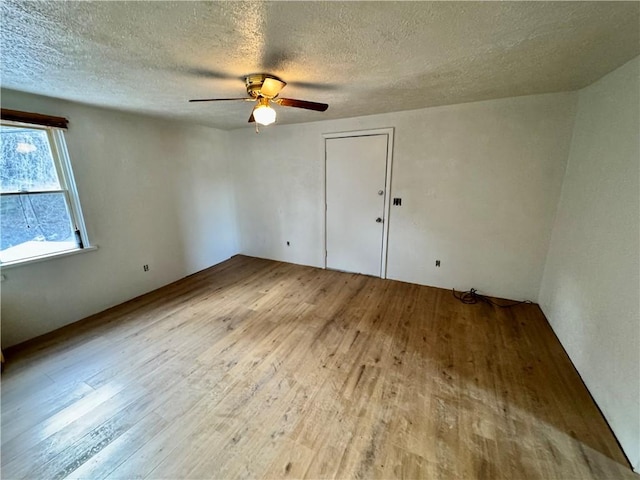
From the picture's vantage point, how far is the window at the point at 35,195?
2367 millimetres

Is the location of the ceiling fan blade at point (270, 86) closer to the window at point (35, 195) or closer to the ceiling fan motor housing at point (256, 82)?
the ceiling fan motor housing at point (256, 82)

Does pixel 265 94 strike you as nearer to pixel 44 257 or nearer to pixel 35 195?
pixel 35 195

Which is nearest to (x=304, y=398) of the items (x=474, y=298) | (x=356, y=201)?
(x=474, y=298)

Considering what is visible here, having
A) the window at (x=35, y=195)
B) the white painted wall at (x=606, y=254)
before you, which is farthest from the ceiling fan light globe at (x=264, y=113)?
the white painted wall at (x=606, y=254)

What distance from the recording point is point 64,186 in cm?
274

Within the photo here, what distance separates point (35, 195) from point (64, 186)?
25cm

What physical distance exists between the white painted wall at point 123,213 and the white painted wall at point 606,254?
472 centimetres

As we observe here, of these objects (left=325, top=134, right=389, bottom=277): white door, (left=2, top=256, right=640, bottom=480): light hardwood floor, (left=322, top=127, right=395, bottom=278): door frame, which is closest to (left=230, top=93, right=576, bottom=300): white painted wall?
(left=322, top=127, right=395, bottom=278): door frame

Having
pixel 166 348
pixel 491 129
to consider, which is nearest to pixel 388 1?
pixel 491 129

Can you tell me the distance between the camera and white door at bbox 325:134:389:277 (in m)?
3.60

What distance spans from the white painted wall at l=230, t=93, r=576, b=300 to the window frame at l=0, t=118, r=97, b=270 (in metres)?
2.38

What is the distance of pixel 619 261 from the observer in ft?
5.55

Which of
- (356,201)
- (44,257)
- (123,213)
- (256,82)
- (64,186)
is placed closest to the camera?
(256,82)

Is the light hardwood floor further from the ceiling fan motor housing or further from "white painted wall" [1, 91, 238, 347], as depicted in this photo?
the ceiling fan motor housing
